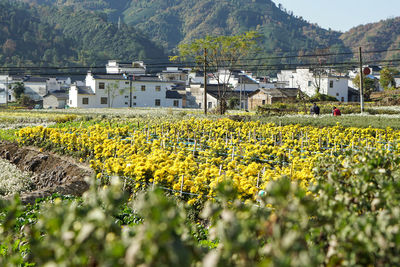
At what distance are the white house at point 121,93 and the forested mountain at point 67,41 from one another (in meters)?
41.3

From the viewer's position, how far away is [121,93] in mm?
59938

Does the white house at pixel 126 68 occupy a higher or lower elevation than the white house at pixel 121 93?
higher

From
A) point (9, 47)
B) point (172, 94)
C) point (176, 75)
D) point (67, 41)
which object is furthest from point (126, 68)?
point (67, 41)

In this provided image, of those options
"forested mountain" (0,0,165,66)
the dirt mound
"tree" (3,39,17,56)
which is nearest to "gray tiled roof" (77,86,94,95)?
"forested mountain" (0,0,165,66)

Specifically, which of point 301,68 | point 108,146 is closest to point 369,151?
point 108,146

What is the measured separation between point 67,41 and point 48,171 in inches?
4254

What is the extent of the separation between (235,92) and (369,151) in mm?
59451

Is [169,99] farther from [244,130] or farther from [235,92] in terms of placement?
[244,130]

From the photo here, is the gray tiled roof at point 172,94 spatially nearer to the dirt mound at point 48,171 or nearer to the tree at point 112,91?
the tree at point 112,91

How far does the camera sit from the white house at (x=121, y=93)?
5888cm

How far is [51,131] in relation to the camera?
14.0 meters

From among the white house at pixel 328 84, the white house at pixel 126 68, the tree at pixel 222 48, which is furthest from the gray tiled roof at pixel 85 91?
the white house at pixel 328 84

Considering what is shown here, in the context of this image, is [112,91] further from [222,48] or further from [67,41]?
[67,41]

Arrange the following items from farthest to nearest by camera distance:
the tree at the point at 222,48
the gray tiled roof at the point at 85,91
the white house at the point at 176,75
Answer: the white house at the point at 176,75 → the gray tiled roof at the point at 85,91 → the tree at the point at 222,48
